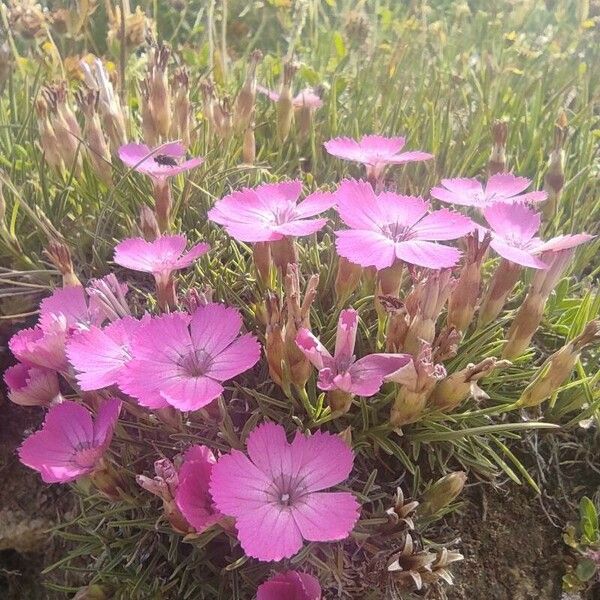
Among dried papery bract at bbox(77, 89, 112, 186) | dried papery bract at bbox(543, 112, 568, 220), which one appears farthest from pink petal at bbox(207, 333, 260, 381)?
dried papery bract at bbox(543, 112, 568, 220)

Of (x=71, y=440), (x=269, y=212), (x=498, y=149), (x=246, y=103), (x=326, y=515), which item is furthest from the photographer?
(x=246, y=103)

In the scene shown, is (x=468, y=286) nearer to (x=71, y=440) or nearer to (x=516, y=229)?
(x=516, y=229)

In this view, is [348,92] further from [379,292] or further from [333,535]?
[333,535]

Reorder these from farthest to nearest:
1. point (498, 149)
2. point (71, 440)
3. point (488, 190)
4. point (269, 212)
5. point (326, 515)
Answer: point (498, 149), point (488, 190), point (269, 212), point (71, 440), point (326, 515)

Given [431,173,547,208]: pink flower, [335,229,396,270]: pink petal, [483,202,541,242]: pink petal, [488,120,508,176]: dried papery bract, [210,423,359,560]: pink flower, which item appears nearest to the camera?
[210,423,359,560]: pink flower

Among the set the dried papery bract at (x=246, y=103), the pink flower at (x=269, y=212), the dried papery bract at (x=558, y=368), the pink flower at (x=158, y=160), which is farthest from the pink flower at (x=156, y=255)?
the dried papery bract at (x=246, y=103)

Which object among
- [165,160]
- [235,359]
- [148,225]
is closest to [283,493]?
[235,359]

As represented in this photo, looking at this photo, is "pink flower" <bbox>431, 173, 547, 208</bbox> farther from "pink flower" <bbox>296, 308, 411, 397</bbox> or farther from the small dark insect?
the small dark insect
